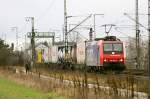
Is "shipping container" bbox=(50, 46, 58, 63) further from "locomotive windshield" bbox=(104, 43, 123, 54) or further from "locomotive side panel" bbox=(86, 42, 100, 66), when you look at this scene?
"locomotive windshield" bbox=(104, 43, 123, 54)

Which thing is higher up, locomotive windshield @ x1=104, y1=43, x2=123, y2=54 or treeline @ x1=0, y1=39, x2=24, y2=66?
locomotive windshield @ x1=104, y1=43, x2=123, y2=54

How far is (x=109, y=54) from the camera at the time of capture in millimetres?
48344

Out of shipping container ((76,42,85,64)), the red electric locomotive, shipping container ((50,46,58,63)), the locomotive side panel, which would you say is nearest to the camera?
the red electric locomotive

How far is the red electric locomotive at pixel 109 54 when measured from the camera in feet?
156

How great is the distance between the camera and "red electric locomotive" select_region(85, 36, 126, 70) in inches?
1875

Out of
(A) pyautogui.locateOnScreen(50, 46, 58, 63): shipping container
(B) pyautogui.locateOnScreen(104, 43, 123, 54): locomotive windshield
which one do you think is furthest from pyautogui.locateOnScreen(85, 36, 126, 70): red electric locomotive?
(A) pyautogui.locateOnScreen(50, 46, 58, 63): shipping container

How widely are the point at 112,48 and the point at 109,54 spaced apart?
63cm

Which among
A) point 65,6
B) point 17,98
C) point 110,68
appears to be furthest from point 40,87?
point 65,6

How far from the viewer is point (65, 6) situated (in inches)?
2480

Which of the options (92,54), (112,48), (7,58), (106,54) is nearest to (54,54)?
(7,58)

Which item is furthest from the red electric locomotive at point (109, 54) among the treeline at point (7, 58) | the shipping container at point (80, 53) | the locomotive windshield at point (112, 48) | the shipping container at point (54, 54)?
the treeline at point (7, 58)

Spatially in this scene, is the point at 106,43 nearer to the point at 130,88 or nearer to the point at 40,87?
the point at 40,87

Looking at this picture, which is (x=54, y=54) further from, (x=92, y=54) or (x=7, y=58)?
(x=92, y=54)

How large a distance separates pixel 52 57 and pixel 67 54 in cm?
1573
